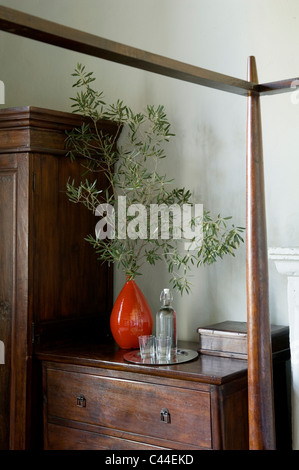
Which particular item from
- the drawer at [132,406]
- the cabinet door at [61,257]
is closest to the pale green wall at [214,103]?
the cabinet door at [61,257]

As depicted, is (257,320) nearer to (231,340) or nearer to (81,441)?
(231,340)

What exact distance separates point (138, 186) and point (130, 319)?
596mm

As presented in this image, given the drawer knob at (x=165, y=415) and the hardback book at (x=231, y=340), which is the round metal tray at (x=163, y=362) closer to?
the hardback book at (x=231, y=340)

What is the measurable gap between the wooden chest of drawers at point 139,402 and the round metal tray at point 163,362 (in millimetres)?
29

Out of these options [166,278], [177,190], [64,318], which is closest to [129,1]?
[177,190]

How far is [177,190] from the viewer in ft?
9.75

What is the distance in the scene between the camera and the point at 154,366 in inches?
91.6

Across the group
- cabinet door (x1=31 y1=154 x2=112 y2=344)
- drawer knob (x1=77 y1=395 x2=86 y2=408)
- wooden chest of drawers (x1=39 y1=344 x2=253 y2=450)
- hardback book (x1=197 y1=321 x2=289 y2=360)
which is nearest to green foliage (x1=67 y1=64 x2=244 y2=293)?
cabinet door (x1=31 y1=154 x2=112 y2=344)

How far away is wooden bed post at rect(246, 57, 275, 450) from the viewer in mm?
1902

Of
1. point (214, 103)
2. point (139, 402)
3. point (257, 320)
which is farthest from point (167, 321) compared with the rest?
point (214, 103)

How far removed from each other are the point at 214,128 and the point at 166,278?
79cm

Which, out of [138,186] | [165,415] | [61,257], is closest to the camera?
[165,415]

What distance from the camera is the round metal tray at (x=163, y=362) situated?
236 centimetres

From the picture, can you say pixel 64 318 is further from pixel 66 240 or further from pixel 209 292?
pixel 209 292
